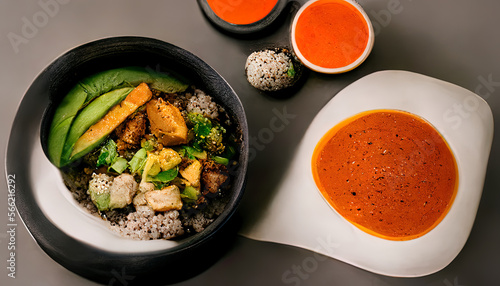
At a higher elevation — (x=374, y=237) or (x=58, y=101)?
(x=58, y=101)

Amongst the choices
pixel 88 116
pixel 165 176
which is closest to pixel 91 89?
pixel 88 116

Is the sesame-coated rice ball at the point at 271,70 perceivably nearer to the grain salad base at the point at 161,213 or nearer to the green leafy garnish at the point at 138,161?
the grain salad base at the point at 161,213

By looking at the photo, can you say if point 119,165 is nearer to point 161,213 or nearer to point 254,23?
point 161,213

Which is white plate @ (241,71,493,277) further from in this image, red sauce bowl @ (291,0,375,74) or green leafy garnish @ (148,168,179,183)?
green leafy garnish @ (148,168,179,183)

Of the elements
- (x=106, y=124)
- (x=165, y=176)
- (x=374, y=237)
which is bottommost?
(x=374, y=237)

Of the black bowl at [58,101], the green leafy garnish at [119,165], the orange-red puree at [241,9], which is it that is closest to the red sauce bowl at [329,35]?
the orange-red puree at [241,9]

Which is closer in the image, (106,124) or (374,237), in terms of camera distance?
(106,124)

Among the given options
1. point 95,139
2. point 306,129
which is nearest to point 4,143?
point 95,139

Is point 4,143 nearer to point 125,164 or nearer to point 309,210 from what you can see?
point 125,164
